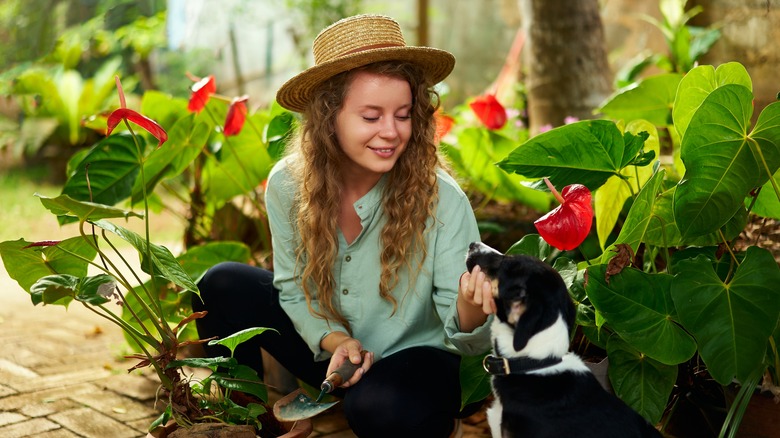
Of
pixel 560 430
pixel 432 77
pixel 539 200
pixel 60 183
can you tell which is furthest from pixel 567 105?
pixel 60 183

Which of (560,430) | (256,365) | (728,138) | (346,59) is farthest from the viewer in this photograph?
(256,365)

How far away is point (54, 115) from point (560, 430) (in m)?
6.76

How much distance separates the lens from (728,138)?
1782mm

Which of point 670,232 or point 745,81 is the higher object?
point 745,81

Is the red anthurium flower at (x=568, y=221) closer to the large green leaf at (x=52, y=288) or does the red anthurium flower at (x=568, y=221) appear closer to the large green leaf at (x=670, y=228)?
the large green leaf at (x=670, y=228)

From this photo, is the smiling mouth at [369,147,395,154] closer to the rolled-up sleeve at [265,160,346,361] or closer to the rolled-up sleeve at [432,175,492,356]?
the rolled-up sleeve at [432,175,492,356]

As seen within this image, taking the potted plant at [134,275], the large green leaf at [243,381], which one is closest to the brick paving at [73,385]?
the potted plant at [134,275]

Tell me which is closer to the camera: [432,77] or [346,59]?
[346,59]

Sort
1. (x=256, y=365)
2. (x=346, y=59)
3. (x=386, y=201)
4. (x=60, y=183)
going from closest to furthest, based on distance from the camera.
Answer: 1. (x=346, y=59)
2. (x=386, y=201)
3. (x=256, y=365)
4. (x=60, y=183)

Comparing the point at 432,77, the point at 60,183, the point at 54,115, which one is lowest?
the point at 60,183

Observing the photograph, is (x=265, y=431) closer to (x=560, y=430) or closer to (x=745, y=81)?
(x=560, y=430)

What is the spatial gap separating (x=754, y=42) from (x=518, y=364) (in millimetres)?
2221

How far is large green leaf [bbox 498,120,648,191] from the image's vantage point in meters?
1.95

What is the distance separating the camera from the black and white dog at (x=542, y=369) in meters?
1.59
